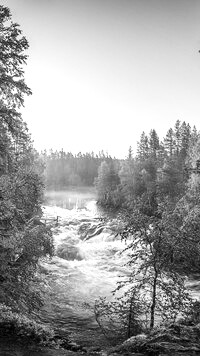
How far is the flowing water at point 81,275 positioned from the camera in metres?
16.2

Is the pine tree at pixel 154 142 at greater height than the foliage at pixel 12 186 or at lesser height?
greater

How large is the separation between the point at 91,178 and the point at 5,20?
509ft

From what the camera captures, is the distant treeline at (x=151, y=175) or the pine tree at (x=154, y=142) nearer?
the distant treeline at (x=151, y=175)

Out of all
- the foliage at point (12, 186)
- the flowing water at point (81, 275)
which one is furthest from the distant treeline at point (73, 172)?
the foliage at point (12, 186)

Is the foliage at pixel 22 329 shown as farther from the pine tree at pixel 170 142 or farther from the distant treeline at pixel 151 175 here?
the pine tree at pixel 170 142

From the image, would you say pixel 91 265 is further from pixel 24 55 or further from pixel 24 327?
pixel 24 55

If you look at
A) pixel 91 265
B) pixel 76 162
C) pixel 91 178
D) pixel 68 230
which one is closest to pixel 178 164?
pixel 68 230

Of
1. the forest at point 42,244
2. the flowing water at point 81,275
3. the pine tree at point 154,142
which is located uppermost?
the pine tree at point 154,142

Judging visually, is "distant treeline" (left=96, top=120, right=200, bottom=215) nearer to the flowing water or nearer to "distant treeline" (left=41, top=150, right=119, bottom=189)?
the flowing water

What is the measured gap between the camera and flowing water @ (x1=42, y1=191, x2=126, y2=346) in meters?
16.2

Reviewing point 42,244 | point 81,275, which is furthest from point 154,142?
point 42,244

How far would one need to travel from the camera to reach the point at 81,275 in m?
26.0

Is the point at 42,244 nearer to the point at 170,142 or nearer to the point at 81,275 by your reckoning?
the point at 81,275

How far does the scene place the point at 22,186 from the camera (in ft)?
37.0
